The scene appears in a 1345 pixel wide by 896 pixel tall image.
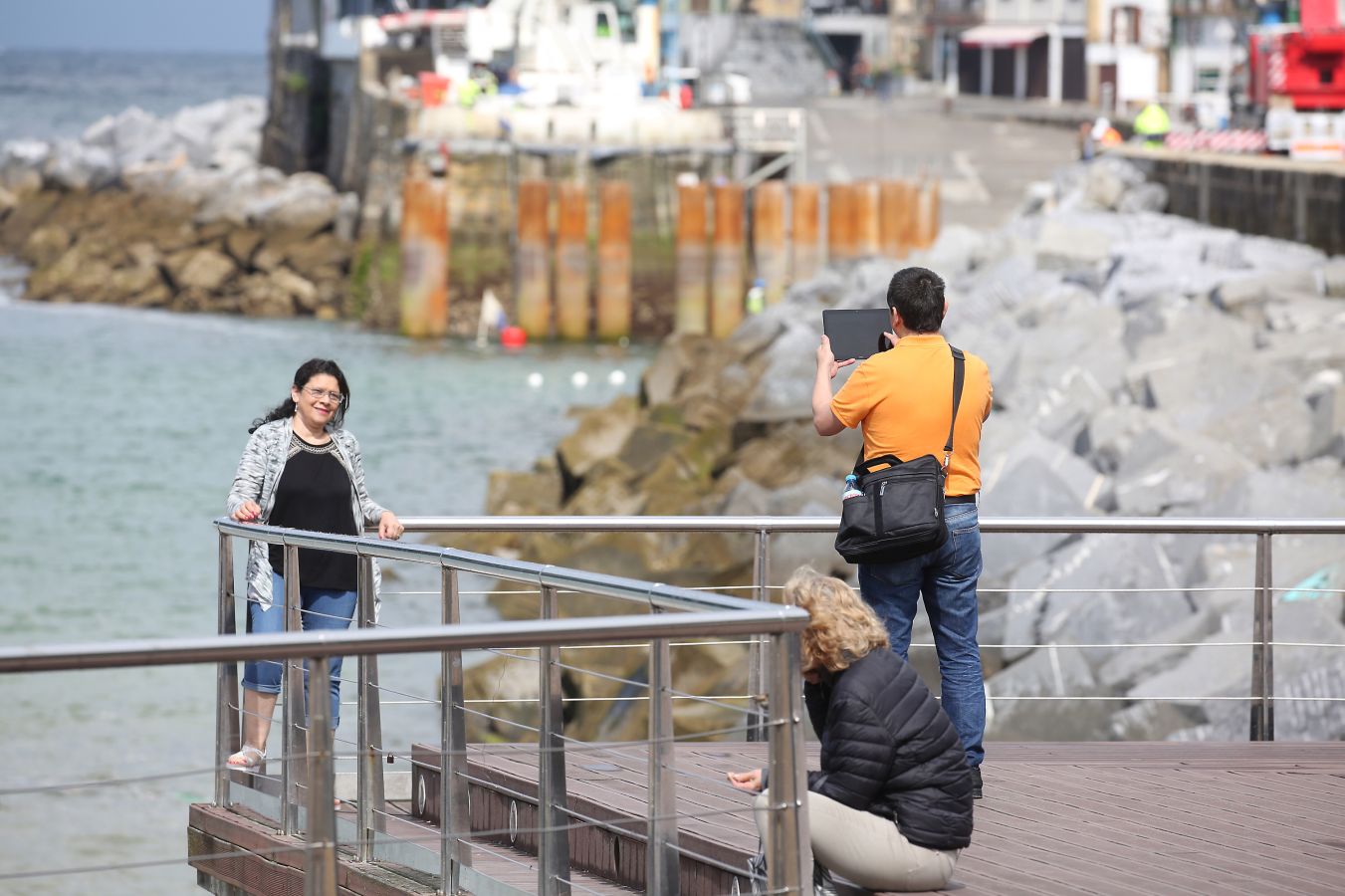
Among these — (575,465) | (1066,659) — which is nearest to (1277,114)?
(575,465)

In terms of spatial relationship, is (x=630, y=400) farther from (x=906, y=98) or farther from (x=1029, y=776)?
(x=906, y=98)

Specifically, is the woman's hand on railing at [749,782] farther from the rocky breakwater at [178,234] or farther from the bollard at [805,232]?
the rocky breakwater at [178,234]

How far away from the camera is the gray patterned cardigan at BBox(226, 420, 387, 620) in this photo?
21.5 ft

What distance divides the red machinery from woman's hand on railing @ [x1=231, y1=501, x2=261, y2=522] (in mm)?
22763

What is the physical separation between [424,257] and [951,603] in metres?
35.4

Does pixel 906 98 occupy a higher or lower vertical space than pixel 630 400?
higher

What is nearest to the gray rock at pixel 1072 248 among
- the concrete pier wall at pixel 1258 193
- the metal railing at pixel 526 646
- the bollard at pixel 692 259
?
the concrete pier wall at pixel 1258 193

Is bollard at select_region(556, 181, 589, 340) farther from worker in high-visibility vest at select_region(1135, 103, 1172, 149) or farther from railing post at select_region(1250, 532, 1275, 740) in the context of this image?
railing post at select_region(1250, 532, 1275, 740)

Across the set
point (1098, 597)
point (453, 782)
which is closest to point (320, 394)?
point (453, 782)

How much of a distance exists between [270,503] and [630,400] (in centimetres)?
2117

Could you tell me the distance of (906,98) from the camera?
66000 mm

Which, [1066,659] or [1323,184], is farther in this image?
[1323,184]

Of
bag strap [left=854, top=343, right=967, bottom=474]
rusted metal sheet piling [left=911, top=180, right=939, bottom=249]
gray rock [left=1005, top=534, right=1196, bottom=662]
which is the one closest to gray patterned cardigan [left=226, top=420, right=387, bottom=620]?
bag strap [left=854, top=343, right=967, bottom=474]

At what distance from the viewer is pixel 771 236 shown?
39.6 m
